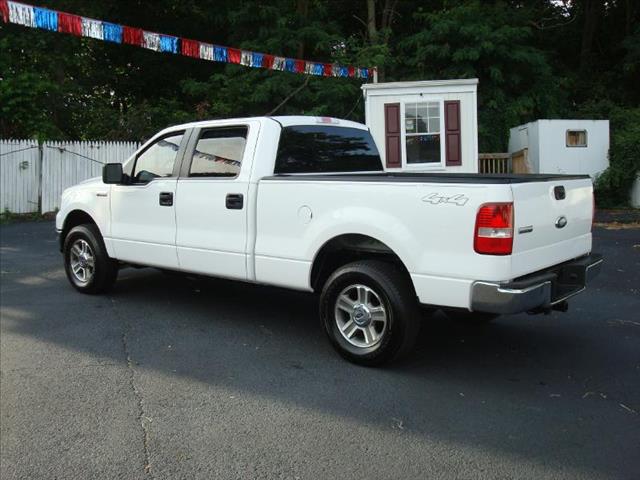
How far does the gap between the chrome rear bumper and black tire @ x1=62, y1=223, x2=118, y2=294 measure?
13.9 feet

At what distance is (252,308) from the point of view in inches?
261

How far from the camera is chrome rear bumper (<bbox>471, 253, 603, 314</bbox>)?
410cm

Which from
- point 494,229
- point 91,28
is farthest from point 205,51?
point 494,229

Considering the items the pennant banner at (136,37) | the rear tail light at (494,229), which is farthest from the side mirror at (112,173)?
the pennant banner at (136,37)

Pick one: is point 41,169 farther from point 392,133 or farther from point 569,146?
point 569,146

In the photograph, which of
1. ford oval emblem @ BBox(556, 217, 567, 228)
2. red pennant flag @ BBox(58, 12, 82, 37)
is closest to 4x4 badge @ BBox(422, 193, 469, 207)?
ford oval emblem @ BBox(556, 217, 567, 228)

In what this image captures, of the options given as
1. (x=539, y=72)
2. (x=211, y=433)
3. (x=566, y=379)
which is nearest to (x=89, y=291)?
(x=211, y=433)

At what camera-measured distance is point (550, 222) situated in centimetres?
456

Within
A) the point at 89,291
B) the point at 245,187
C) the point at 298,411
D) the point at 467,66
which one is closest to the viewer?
the point at 298,411

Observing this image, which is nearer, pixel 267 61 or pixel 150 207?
pixel 150 207

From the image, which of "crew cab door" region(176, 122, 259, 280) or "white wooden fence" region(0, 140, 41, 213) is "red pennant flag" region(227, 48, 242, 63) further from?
Answer: "crew cab door" region(176, 122, 259, 280)

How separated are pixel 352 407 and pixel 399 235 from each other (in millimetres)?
1207

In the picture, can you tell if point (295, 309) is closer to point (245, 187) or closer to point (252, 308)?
point (252, 308)

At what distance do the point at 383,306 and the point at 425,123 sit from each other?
10564 millimetres
